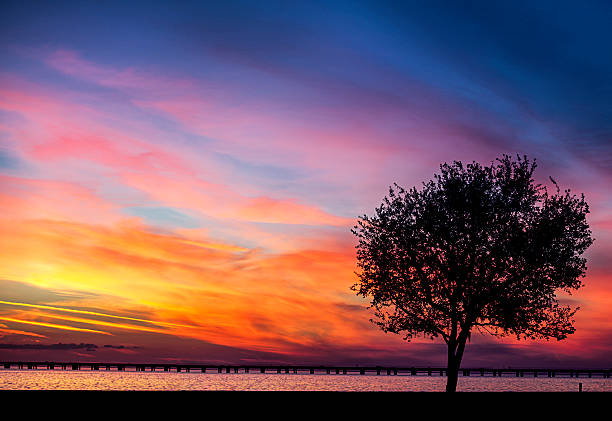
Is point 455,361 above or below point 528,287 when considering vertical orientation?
below

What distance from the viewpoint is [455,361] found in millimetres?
45188

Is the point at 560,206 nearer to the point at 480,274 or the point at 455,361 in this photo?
the point at 480,274
